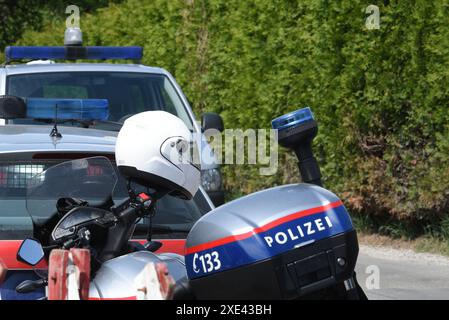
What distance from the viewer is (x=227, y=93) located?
1409 cm

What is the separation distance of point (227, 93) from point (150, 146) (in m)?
10.6

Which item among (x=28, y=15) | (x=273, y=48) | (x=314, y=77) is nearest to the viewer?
(x=314, y=77)

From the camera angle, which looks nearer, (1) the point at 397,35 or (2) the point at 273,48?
(1) the point at 397,35

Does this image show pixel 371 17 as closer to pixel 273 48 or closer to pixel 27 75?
pixel 273 48

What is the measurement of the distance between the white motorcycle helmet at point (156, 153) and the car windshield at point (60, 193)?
0.52m

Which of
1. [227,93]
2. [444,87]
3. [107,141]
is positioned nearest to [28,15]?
[227,93]

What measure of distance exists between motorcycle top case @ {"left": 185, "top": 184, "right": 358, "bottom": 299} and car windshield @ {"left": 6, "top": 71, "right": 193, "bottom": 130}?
18.3ft

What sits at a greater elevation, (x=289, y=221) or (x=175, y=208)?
(x=289, y=221)

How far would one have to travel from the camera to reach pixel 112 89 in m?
9.39

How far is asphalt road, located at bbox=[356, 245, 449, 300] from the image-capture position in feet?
26.5

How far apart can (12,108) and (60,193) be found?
2.74 m

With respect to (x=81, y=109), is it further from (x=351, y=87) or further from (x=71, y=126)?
(x=351, y=87)

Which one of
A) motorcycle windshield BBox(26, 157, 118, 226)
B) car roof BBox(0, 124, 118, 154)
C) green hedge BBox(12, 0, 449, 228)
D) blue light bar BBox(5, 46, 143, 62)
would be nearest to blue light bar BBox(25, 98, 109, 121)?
car roof BBox(0, 124, 118, 154)

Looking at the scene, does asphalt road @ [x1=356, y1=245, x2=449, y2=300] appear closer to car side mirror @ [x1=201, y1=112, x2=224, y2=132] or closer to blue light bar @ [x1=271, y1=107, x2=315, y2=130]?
car side mirror @ [x1=201, y1=112, x2=224, y2=132]
